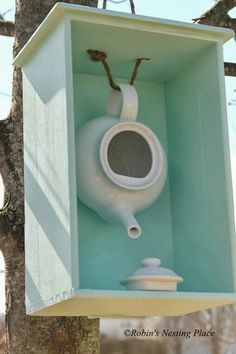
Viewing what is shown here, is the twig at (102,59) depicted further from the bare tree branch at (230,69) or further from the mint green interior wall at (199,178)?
the bare tree branch at (230,69)

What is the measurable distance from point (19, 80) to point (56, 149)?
64cm

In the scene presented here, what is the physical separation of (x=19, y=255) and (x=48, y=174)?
465 mm

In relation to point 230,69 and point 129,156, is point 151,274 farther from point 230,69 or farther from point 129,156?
point 230,69

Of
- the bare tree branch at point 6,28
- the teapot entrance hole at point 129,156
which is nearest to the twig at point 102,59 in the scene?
the teapot entrance hole at point 129,156

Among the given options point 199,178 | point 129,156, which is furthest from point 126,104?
point 199,178

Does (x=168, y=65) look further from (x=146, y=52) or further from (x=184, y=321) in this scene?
(x=184, y=321)

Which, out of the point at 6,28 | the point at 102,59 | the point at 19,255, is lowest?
the point at 19,255

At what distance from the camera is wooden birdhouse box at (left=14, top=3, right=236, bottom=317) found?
7.11ft

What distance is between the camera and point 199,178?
2.39 meters

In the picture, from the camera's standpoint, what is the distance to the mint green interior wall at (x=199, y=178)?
7.54 ft

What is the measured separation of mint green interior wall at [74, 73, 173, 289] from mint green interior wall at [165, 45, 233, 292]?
26 millimetres

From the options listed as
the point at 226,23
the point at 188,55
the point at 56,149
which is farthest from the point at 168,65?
the point at 226,23

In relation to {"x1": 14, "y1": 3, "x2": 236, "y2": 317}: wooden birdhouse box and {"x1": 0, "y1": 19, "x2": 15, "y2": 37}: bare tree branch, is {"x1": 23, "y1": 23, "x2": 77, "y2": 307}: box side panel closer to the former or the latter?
{"x1": 14, "y1": 3, "x2": 236, "y2": 317}: wooden birdhouse box

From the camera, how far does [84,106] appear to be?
2.50 metres
